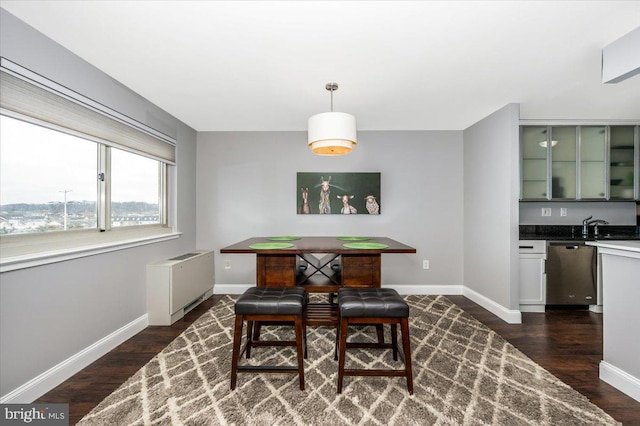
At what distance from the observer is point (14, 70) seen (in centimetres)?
164

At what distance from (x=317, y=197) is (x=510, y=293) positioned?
251 cm

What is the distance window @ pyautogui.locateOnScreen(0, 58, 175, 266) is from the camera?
5.60ft

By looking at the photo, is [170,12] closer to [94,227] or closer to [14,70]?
[14,70]

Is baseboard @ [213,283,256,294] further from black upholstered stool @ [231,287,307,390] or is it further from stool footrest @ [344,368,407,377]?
stool footrest @ [344,368,407,377]

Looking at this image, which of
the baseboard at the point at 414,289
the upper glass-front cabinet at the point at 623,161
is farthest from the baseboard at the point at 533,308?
the upper glass-front cabinet at the point at 623,161

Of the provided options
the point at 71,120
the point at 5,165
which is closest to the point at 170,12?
the point at 71,120

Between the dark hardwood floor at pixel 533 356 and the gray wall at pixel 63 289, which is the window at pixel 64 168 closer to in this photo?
the gray wall at pixel 63 289

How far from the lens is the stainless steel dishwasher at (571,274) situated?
10.8 feet

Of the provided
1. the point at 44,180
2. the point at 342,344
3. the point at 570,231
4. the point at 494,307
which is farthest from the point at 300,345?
the point at 570,231

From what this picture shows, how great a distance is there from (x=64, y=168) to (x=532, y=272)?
466 cm

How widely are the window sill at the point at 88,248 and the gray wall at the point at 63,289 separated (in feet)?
0.16

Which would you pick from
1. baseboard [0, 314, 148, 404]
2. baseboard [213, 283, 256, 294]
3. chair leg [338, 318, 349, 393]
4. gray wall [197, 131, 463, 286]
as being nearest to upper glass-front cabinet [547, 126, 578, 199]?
gray wall [197, 131, 463, 286]

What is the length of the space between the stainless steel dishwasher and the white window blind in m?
4.61

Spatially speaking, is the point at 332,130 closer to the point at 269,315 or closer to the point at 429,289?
the point at 269,315
